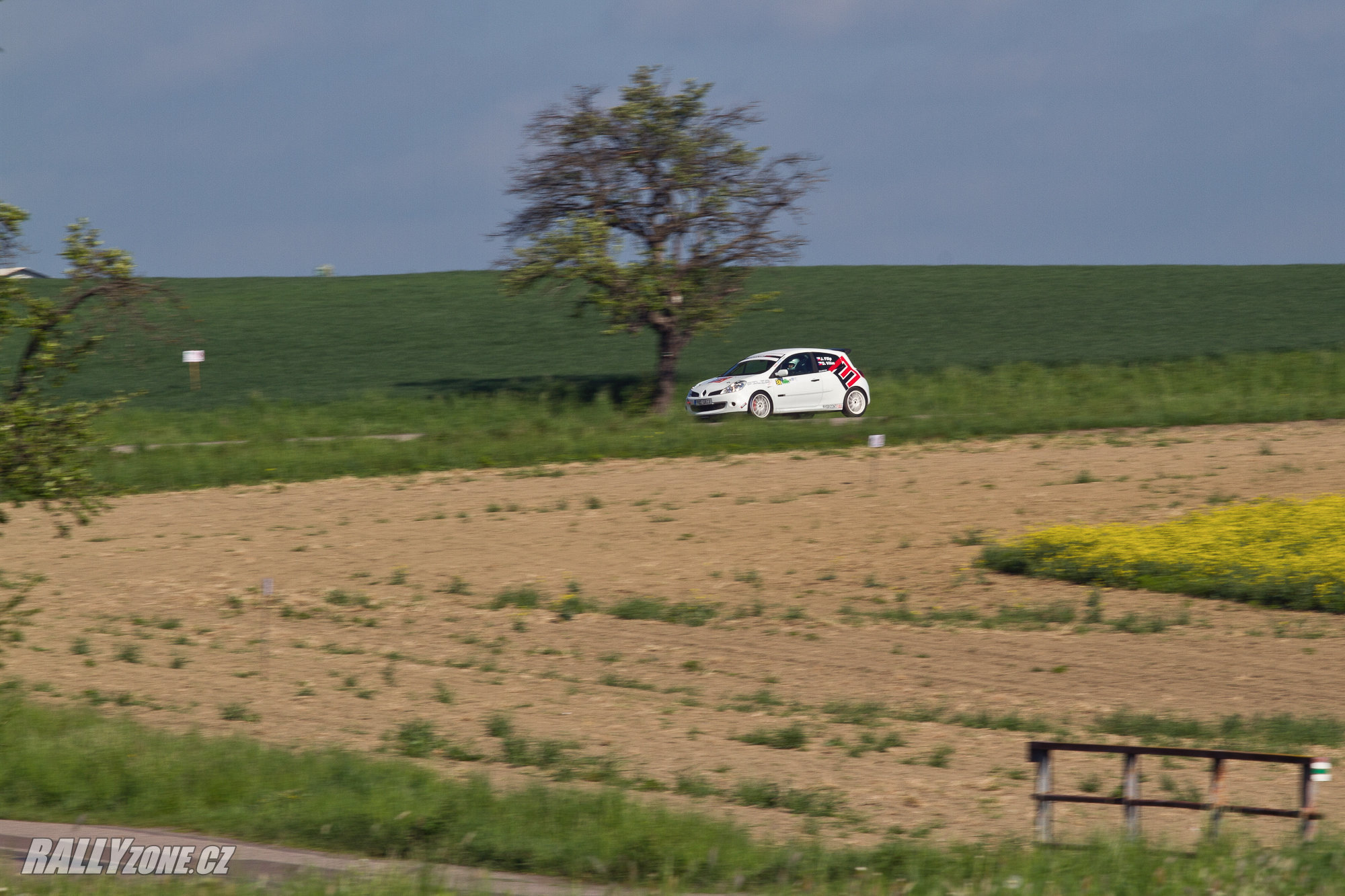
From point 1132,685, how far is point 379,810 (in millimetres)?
7615

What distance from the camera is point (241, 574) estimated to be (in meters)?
18.1

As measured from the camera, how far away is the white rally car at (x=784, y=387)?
30672 millimetres

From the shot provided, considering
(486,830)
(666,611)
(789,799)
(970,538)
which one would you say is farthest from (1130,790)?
(970,538)

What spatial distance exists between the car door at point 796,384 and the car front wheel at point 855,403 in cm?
76

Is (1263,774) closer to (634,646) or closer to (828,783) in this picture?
(828,783)

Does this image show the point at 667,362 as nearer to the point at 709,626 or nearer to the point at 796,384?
the point at 796,384

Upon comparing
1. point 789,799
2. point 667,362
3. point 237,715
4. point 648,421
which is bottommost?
point 789,799

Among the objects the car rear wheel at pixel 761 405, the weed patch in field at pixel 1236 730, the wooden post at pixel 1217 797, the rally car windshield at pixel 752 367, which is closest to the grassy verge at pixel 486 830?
the wooden post at pixel 1217 797

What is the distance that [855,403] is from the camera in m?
31.9

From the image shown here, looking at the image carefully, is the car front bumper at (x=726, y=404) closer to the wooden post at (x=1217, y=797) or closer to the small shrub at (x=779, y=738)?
the small shrub at (x=779, y=738)

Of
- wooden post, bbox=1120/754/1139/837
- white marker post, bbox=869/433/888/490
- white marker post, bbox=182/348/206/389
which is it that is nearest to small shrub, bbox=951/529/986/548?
white marker post, bbox=869/433/888/490

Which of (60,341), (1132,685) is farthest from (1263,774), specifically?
(60,341)

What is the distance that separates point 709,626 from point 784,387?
52.1ft

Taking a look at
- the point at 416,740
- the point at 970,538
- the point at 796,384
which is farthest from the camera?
the point at 796,384
